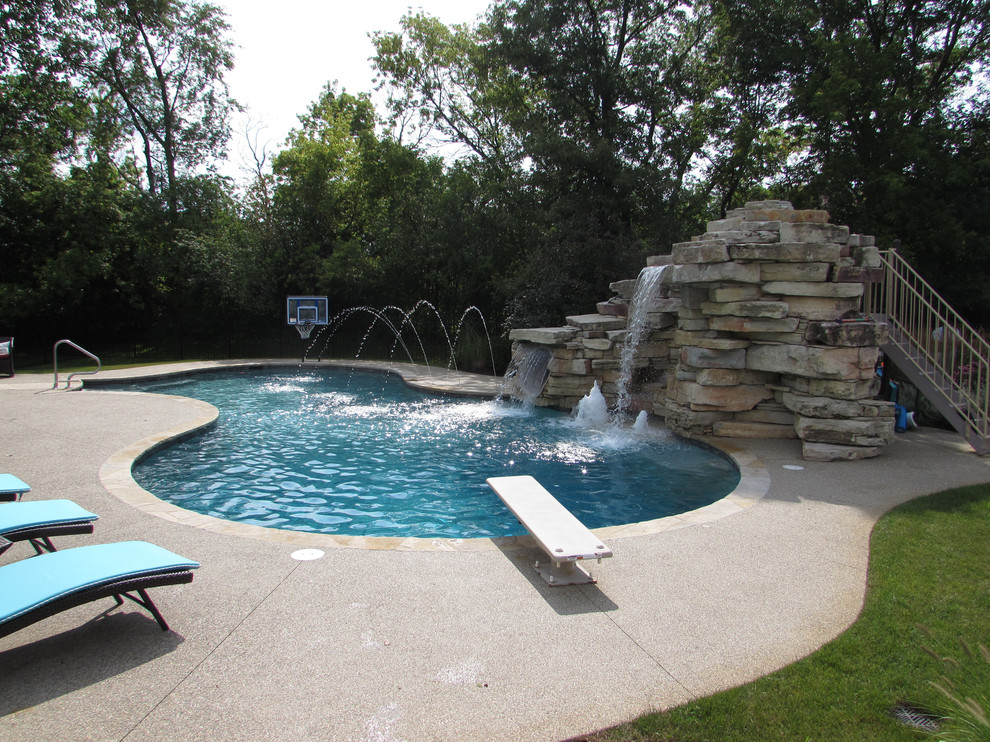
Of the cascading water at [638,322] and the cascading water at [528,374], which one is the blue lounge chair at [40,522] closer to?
the cascading water at [638,322]

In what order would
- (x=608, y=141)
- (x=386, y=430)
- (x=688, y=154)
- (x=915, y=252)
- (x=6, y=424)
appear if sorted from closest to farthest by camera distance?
(x=6, y=424), (x=386, y=430), (x=915, y=252), (x=608, y=141), (x=688, y=154)

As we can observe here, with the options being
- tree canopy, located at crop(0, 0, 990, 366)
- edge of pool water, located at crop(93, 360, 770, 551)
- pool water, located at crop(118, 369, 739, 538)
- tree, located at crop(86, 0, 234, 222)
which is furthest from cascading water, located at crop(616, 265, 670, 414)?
tree, located at crop(86, 0, 234, 222)

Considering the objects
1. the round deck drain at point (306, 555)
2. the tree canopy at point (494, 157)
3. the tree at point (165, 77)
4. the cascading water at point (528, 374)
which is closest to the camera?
the round deck drain at point (306, 555)

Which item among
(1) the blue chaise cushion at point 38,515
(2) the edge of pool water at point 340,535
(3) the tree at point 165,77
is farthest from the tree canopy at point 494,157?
(1) the blue chaise cushion at point 38,515

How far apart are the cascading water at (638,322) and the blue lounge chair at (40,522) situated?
799 cm

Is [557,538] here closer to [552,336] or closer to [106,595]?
[106,595]

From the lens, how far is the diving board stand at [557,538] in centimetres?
402

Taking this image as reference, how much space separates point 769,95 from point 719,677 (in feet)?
60.9

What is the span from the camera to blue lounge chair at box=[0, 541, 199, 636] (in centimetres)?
294

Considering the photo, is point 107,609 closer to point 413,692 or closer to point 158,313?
point 413,692

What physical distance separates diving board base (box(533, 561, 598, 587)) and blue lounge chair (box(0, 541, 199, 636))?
2.09 m

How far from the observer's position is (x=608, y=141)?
56.6 ft

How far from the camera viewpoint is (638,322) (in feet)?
34.3

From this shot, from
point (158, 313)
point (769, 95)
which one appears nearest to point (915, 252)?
point (769, 95)
